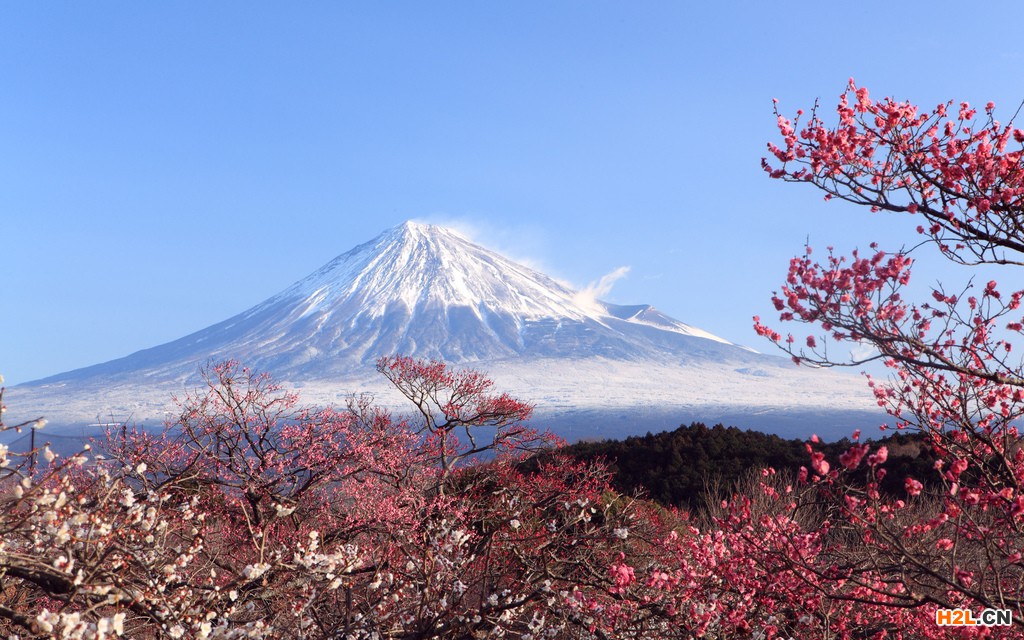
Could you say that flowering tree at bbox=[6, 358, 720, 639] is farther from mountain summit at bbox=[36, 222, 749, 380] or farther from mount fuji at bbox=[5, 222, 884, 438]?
mountain summit at bbox=[36, 222, 749, 380]

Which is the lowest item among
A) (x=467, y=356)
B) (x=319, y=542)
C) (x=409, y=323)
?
(x=319, y=542)

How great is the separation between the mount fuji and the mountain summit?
336mm

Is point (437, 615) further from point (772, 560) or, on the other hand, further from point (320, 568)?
point (772, 560)

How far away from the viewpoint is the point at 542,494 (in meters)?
13.4

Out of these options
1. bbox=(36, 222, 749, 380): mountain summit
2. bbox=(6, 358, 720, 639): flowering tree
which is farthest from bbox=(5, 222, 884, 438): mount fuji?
bbox=(6, 358, 720, 639): flowering tree

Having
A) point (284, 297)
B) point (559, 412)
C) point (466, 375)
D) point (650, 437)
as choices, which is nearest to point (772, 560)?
point (466, 375)

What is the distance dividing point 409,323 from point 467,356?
13.1 m

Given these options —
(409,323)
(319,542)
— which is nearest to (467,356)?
(409,323)

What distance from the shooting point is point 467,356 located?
408 ft

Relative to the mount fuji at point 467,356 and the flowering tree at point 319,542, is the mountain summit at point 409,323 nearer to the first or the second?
the mount fuji at point 467,356

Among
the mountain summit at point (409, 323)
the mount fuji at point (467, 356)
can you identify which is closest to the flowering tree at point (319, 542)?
the mount fuji at point (467, 356)

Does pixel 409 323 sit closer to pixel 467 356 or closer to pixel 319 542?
pixel 467 356

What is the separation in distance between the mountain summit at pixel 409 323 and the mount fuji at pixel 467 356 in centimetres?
34

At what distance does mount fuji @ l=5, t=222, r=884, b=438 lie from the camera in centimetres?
10944
